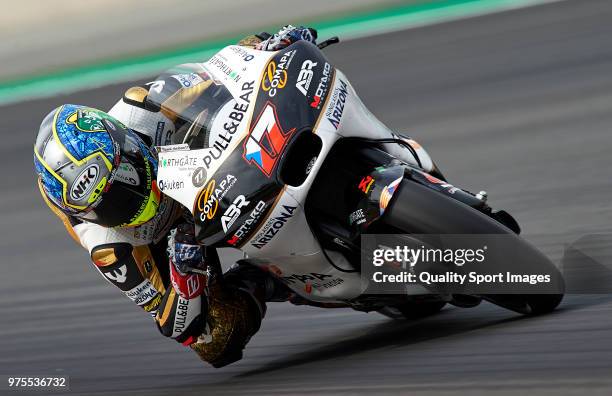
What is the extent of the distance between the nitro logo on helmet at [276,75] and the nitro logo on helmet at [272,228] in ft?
1.50

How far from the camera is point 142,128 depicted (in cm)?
476

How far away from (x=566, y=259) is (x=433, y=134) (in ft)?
9.66

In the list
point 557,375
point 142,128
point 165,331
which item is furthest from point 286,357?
point 557,375

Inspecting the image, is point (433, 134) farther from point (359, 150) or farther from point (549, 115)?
point (359, 150)

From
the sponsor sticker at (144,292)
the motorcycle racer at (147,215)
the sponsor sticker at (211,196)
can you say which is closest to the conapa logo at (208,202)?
the sponsor sticker at (211,196)

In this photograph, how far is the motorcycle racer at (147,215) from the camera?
4375mm

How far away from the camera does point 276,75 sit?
414 cm

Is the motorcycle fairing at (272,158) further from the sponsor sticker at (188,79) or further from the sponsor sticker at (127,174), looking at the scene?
the sponsor sticker at (127,174)

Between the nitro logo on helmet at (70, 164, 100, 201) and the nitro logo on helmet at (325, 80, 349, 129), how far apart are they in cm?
102

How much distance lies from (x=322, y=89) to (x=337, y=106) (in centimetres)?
9

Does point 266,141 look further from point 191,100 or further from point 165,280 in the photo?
point 165,280

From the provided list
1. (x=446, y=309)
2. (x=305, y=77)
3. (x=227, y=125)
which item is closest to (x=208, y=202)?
(x=227, y=125)

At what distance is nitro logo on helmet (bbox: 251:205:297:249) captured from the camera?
4.01m

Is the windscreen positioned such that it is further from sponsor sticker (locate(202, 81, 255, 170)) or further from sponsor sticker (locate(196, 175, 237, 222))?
sponsor sticker (locate(196, 175, 237, 222))
